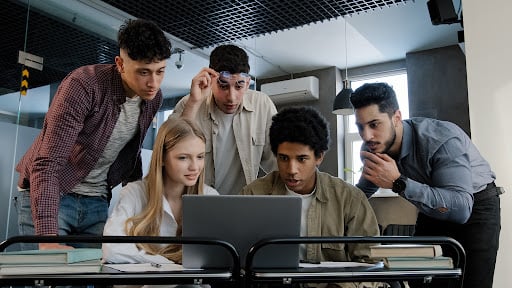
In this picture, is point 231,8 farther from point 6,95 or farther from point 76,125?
point 76,125

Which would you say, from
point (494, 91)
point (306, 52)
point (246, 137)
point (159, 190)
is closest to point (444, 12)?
point (494, 91)

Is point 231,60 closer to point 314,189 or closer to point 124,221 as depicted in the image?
point 314,189

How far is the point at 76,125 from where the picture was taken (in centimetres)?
149

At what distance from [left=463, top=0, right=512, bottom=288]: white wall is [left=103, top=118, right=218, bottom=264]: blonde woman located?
144 centimetres

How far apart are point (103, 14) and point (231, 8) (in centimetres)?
104

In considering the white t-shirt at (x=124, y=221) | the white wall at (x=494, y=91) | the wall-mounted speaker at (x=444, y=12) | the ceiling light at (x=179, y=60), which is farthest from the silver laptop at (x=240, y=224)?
the ceiling light at (x=179, y=60)

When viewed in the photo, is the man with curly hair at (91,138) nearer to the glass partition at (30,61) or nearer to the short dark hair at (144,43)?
the short dark hair at (144,43)

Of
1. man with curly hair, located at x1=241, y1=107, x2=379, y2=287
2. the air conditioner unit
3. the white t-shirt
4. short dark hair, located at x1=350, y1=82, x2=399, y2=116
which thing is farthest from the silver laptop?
the air conditioner unit

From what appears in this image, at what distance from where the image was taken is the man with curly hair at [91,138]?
1.42 m

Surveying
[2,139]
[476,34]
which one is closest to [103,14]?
[2,139]

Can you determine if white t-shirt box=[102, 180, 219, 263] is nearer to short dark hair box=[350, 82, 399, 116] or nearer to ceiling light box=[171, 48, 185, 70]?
short dark hair box=[350, 82, 399, 116]

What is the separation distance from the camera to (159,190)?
1.53 m

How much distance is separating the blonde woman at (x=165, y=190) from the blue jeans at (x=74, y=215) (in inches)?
8.9

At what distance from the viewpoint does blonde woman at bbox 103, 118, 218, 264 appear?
1.41m
